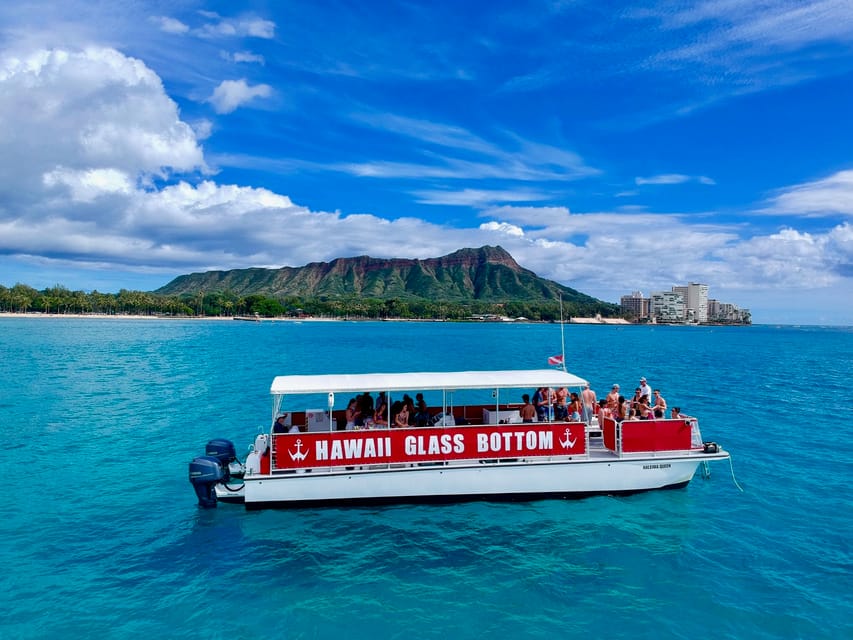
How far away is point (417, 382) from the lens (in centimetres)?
1383

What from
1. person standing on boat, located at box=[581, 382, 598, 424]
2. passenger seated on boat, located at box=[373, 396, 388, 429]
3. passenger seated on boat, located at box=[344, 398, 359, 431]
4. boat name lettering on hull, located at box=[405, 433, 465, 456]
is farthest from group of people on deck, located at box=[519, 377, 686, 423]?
passenger seated on boat, located at box=[344, 398, 359, 431]

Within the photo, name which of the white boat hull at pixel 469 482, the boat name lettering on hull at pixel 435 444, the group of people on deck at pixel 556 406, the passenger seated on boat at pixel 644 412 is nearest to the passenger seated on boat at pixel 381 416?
the boat name lettering on hull at pixel 435 444

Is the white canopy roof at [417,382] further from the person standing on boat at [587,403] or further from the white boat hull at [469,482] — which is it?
the white boat hull at [469,482]

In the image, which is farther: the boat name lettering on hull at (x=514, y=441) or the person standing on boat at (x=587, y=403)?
the person standing on boat at (x=587, y=403)

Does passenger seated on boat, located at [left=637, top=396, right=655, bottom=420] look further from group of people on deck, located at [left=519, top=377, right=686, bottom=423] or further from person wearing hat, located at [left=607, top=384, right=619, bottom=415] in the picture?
person wearing hat, located at [left=607, top=384, right=619, bottom=415]

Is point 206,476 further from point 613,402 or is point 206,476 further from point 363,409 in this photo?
point 613,402

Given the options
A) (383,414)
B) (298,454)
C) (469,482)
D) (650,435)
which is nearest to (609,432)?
(650,435)

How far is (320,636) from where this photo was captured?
348 inches

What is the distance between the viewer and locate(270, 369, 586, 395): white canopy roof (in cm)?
1330

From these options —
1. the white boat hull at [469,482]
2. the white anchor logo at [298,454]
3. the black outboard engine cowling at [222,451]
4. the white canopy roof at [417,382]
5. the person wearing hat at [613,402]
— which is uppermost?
the white canopy roof at [417,382]

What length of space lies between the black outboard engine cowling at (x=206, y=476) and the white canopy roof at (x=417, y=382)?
8.00 ft

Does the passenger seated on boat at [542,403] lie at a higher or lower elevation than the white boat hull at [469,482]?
higher

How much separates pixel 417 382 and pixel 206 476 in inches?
230

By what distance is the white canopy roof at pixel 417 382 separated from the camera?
43.6 feet
